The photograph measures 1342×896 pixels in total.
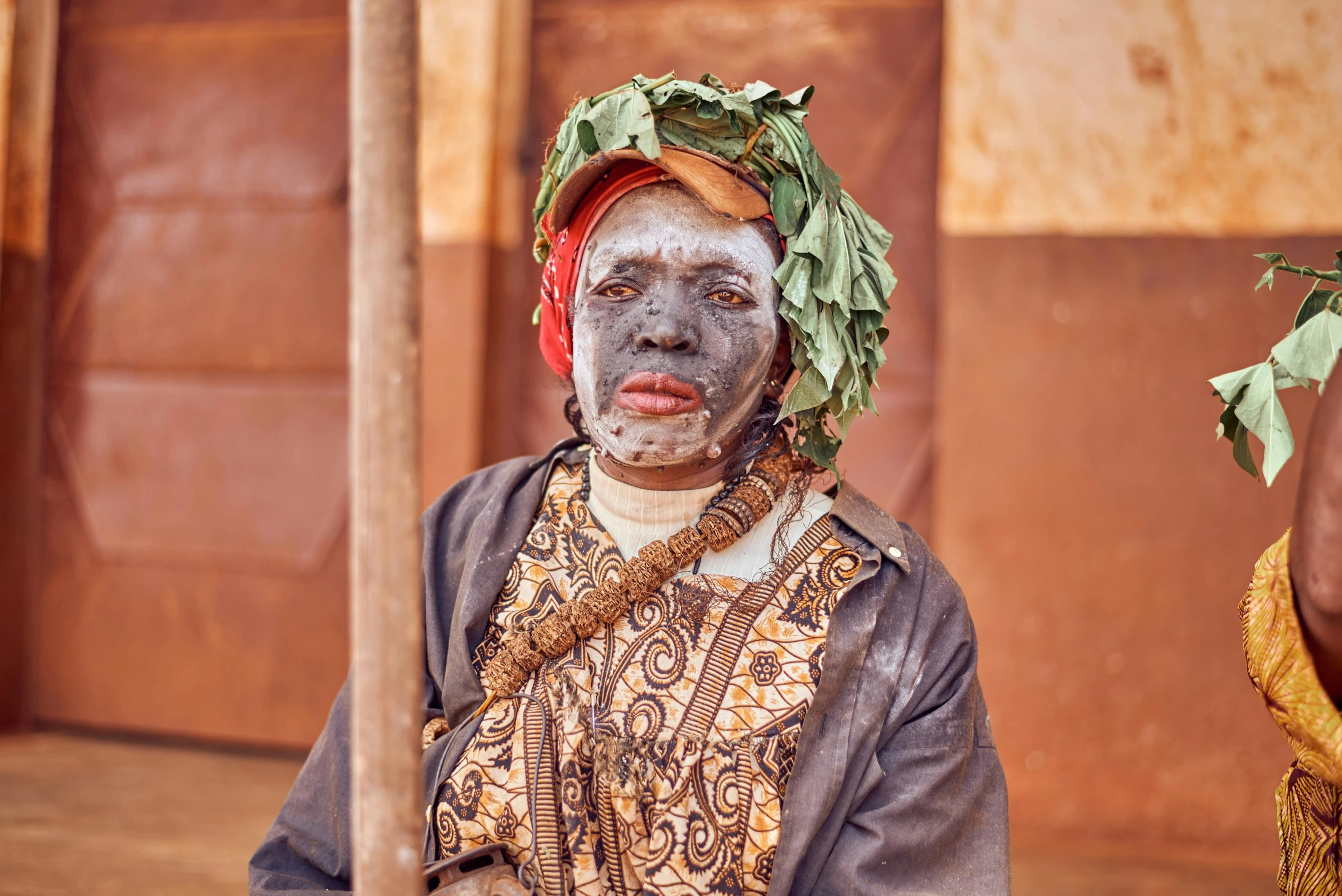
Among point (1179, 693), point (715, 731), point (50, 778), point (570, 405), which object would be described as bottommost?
point (50, 778)

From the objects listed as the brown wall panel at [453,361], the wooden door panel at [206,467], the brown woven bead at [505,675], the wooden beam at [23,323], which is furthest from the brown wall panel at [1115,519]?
the wooden beam at [23,323]

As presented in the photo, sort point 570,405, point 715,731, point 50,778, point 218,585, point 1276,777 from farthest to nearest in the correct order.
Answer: point 218,585 < point 50,778 < point 1276,777 < point 570,405 < point 715,731

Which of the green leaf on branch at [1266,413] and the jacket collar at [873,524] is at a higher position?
the green leaf on branch at [1266,413]

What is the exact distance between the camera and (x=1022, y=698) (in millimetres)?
3521

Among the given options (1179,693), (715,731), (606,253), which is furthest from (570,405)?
(1179,693)

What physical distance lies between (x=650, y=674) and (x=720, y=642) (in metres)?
0.12

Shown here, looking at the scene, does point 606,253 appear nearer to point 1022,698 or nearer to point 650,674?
point 650,674

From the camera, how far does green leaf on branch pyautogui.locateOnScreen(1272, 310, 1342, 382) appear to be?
1646 millimetres

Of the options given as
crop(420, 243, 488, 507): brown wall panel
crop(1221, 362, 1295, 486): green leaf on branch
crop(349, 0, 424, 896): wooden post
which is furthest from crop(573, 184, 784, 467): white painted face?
crop(420, 243, 488, 507): brown wall panel

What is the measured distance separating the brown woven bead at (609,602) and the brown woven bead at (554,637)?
5 cm

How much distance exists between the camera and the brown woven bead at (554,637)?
177 centimetres

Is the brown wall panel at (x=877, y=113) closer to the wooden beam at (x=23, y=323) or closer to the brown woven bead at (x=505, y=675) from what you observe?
the wooden beam at (x=23, y=323)

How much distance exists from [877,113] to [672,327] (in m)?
2.45

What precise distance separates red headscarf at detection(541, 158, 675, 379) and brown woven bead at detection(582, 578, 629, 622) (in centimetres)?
42
